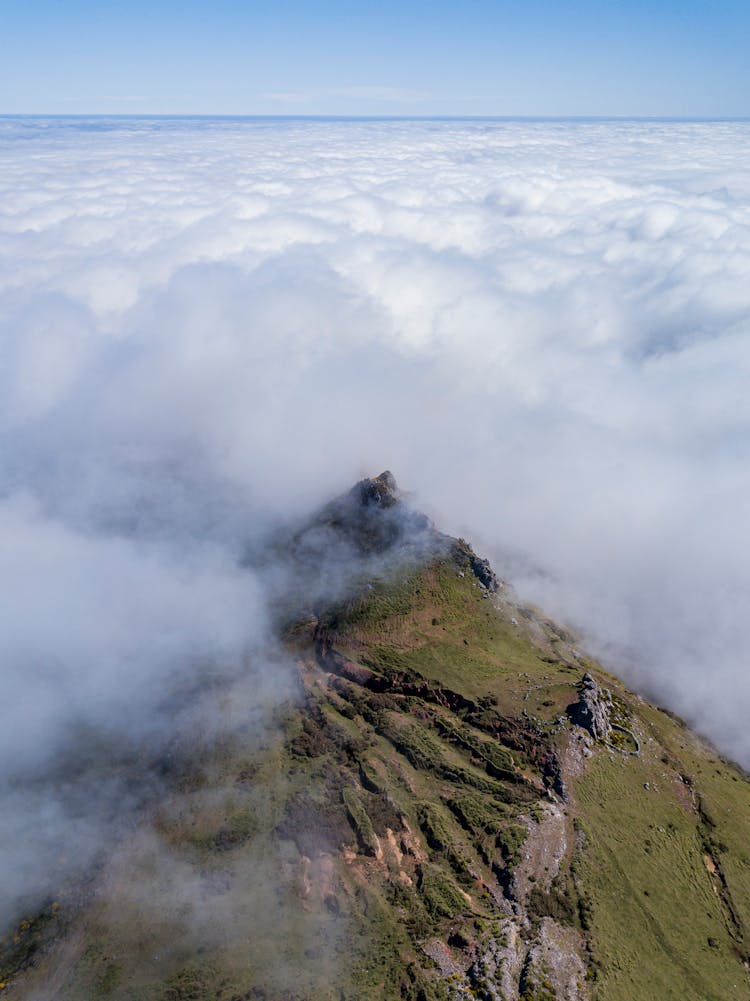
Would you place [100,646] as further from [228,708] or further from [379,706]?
[379,706]

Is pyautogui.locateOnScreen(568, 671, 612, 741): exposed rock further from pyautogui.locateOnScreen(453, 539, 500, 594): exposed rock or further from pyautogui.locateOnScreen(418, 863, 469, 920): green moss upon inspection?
pyautogui.locateOnScreen(418, 863, 469, 920): green moss

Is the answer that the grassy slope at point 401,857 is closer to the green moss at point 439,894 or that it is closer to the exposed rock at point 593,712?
the green moss at point 439,894

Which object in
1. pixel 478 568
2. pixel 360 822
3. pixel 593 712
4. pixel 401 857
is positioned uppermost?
pixel 360 822

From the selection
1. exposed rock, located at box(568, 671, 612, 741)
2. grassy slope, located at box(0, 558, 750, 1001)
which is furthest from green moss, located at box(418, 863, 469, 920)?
exposed rock, located at box(568, 671, 612, 741)

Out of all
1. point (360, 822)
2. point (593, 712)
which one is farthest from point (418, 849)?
point (593, 712)

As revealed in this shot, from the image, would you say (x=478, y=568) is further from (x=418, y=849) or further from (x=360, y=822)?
(x=418, y=849)

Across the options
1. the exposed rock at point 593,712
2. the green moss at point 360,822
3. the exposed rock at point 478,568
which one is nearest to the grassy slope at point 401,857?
the green moss at point 360,822

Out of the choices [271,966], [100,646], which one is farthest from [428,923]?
[100,646]
